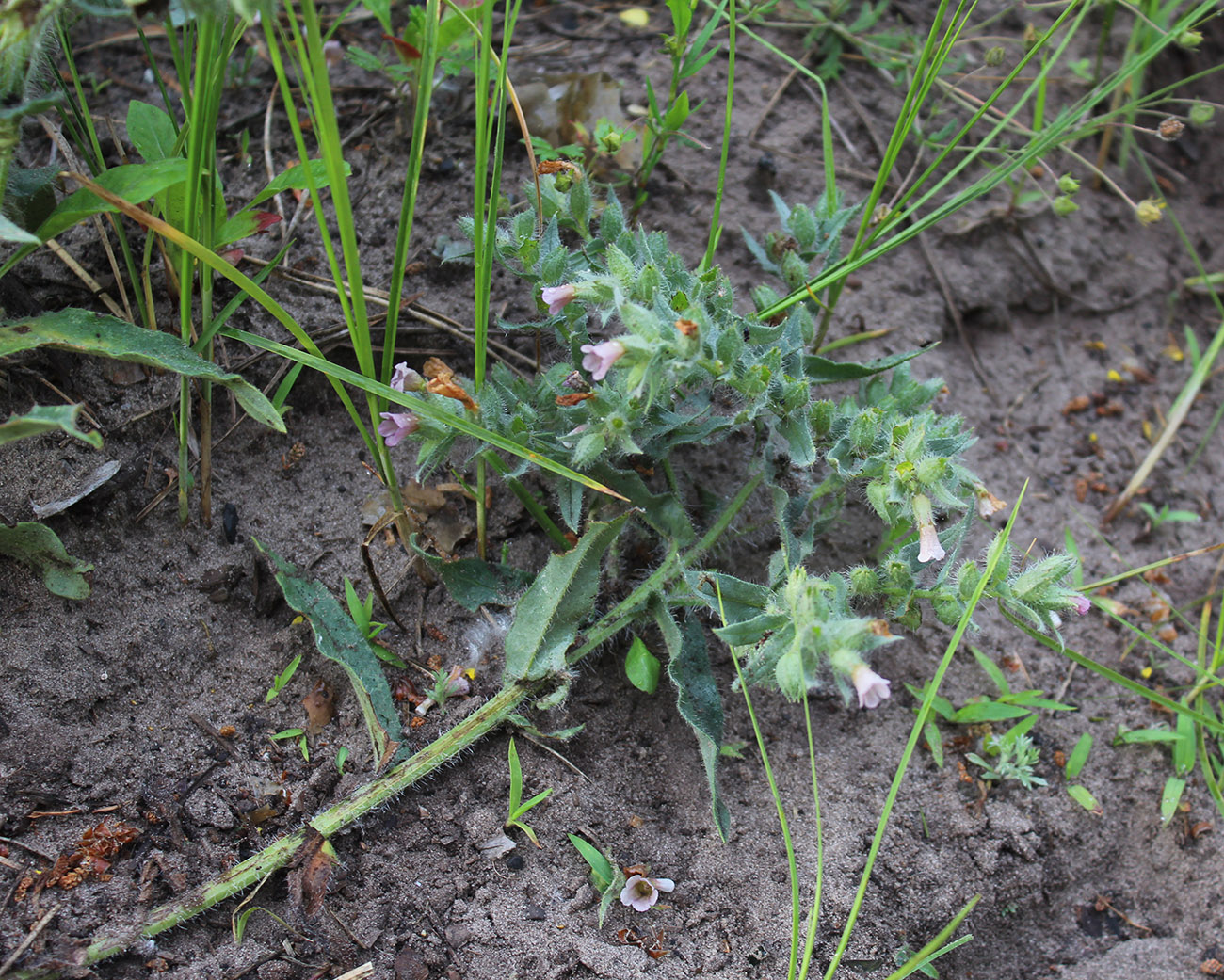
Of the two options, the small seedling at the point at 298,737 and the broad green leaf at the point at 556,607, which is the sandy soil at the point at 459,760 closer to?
the small seedling at the point at 298,737

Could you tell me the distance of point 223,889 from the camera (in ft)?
5.46

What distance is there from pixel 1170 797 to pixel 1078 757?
0.24m

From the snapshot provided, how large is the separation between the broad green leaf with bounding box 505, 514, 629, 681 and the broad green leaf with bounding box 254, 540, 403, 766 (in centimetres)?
28

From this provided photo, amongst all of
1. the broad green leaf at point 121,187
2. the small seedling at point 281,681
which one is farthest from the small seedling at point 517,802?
the broad green leaf at point 121,187

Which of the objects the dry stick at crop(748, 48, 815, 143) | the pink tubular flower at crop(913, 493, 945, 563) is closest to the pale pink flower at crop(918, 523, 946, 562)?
the pink tubular flower at crop(913, 493, 945, 563)

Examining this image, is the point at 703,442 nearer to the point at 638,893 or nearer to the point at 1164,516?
the point at 638,893

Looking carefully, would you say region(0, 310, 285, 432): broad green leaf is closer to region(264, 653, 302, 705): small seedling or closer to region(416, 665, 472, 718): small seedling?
region(264, 653, 302, 705): small seedling

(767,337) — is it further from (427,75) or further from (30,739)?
(30,739)

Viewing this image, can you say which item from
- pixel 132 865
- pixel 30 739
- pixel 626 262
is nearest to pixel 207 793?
pixel 132 865

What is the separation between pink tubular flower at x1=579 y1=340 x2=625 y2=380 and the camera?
1708mm

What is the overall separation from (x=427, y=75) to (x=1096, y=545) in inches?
91.3

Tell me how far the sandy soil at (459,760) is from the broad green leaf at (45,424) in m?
0.45

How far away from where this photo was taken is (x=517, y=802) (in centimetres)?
189

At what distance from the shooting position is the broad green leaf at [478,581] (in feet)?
6.72
